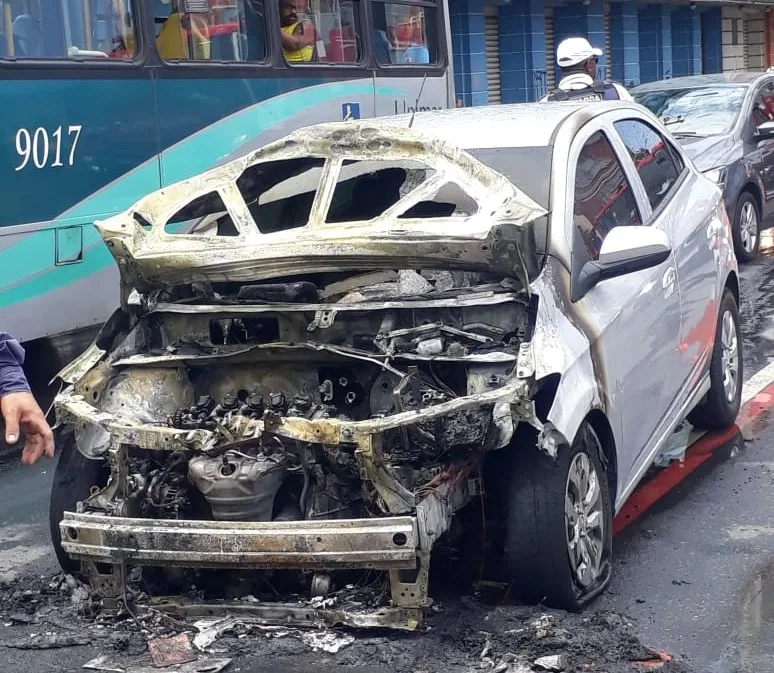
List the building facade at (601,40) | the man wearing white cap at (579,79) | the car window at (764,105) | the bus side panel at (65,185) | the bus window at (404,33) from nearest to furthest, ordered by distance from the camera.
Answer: the bus side panel at (65,185) → the man wearing white cap at (579,79) → the bus window at (404,33) → the car window at (764,105) → the building facade at (601,40)

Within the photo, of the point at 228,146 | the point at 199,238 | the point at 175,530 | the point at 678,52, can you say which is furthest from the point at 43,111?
the point at 678,52

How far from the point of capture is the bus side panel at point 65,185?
7.85 m

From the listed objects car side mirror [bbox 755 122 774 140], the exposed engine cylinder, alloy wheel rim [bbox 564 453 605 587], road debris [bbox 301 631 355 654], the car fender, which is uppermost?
car side mirror [bbox 755 122 774 140]

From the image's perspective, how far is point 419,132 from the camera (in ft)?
18.0

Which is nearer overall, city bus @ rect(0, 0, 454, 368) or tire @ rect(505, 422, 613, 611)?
tire @ rect(505, 422, 613, 611)

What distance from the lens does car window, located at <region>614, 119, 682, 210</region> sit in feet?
20.2

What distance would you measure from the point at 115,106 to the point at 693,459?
431 centimetres

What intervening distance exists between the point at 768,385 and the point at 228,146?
4148mm

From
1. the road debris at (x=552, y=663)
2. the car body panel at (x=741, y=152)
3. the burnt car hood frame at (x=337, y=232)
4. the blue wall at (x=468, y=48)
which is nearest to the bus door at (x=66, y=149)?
the burnt car hood frame at (x=337, y=232)

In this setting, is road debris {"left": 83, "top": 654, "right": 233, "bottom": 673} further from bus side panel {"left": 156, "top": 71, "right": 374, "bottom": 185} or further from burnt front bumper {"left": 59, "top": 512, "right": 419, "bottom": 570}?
bus side panel {"left": 156, "top": 71, "right": 374, "bottom": 185}

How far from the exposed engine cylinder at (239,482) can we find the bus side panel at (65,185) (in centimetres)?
371

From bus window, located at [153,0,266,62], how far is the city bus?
0.01m

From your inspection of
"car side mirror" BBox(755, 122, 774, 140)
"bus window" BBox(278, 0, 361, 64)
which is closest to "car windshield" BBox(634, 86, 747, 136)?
"car side mirror" BBox(755, 122, 774, 140)

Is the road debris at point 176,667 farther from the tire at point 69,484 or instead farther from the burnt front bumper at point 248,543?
the tire at point 69,484
